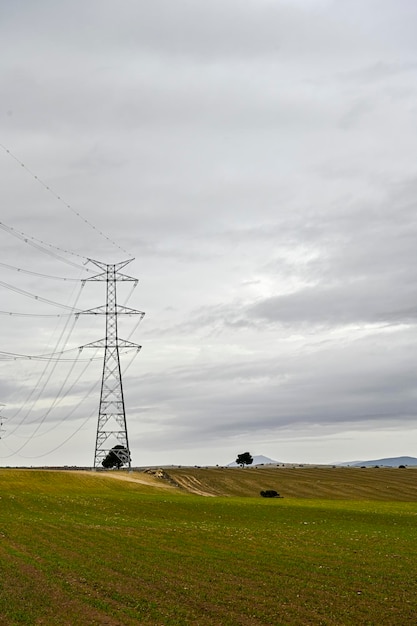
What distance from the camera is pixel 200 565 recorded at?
33344 mm

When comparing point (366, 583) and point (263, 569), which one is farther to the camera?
point (263, 569)

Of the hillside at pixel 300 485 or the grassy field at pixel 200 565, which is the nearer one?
the grassy field at pixel 200 565

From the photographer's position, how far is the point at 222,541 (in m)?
42.5

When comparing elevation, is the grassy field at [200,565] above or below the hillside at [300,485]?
below

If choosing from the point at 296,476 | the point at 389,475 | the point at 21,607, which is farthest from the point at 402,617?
the point at 389,475

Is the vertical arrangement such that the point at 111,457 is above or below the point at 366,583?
above

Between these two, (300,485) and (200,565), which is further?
(300,485)

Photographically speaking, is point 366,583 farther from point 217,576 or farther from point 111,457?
point 111,457

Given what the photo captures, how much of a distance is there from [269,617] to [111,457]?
147 m

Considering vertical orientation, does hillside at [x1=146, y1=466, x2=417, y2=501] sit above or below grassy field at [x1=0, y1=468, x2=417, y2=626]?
above

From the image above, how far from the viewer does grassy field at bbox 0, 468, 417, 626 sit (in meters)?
24.1

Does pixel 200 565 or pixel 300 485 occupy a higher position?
pixel 300 485

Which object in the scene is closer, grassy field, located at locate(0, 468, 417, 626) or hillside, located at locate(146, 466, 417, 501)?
grassy field, located at locate(0, 468, 417, 626)

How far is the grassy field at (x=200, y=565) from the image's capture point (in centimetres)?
2408
